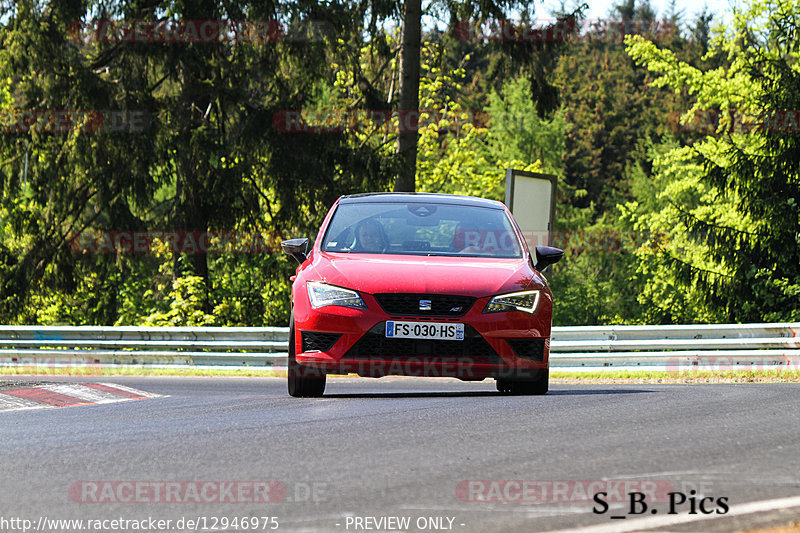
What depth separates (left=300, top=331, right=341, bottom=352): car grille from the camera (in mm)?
8875

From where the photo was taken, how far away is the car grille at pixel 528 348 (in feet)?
29.6

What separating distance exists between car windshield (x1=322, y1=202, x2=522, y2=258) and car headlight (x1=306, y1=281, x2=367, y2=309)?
0.78 m

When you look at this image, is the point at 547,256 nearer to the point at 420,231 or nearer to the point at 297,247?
the point at 420,231

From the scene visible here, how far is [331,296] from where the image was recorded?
891 centimetres

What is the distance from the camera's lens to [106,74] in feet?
85.7

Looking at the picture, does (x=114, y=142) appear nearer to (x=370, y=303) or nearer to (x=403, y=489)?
(x=370, y=303)

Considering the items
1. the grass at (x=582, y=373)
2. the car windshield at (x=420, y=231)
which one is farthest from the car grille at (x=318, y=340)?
the grass at (x=582, y=373)

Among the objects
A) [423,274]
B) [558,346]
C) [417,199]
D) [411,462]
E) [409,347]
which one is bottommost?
[558,346]

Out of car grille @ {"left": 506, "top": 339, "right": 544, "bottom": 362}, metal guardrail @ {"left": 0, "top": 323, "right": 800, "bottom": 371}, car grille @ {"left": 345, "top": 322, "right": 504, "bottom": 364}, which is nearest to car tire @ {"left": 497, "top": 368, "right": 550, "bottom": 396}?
car grille @ {"left": 506, "top": 339, "right": 544, "bottom": 362}

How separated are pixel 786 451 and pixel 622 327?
9.42 m

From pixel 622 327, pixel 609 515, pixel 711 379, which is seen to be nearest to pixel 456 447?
pixel 609 515

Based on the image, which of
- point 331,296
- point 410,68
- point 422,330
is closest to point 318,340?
point 331,296

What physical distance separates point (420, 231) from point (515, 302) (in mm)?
1383
